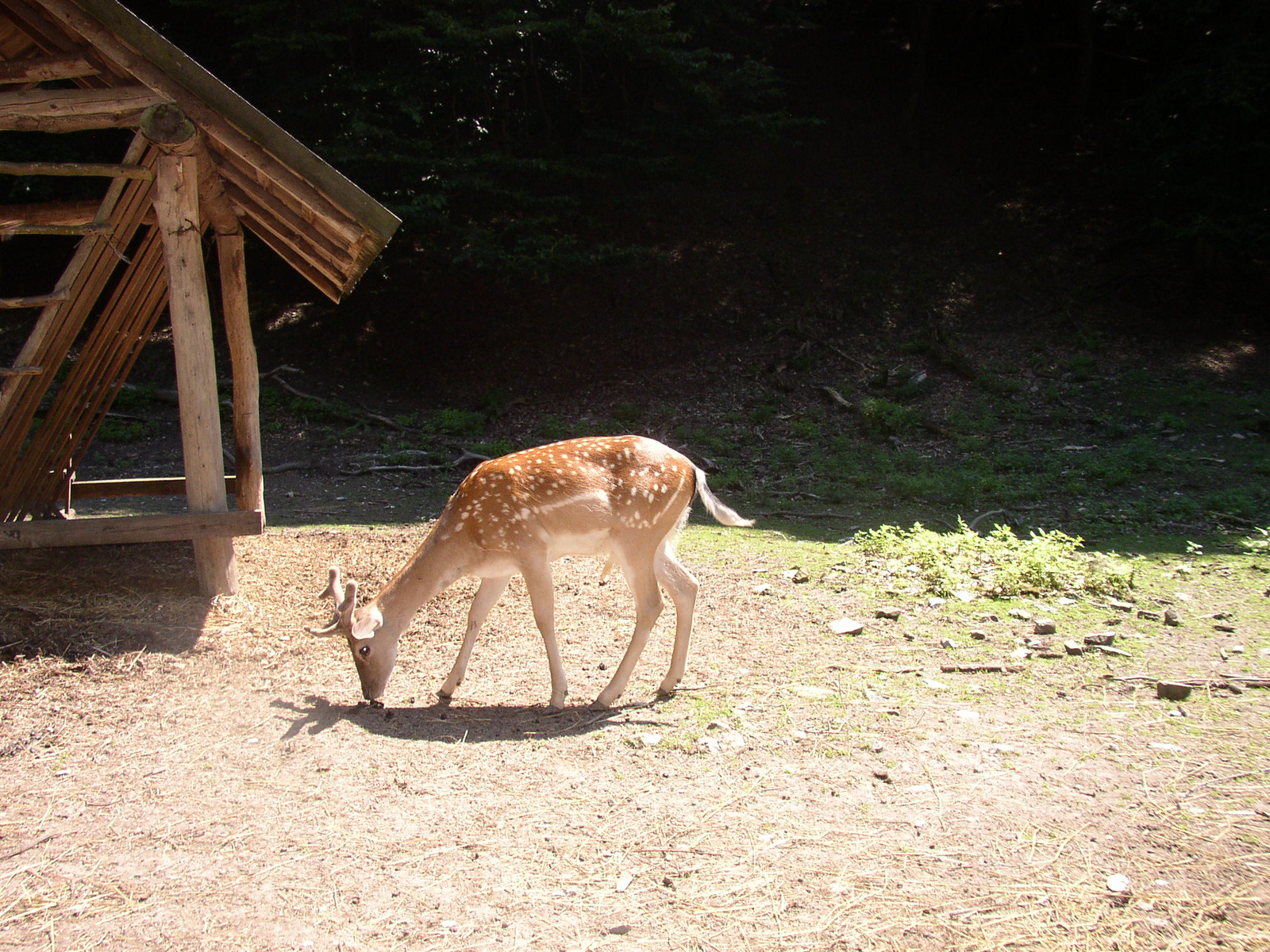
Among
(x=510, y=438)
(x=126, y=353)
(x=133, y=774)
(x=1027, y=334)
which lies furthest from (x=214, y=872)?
(x=1027, y=334)

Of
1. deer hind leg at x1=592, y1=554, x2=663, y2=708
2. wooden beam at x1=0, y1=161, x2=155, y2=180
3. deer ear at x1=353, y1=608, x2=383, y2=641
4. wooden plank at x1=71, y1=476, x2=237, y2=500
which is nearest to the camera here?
deer ear at x1=353, y1=608, x2=383, y2=641

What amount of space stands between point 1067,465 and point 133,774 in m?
8.93

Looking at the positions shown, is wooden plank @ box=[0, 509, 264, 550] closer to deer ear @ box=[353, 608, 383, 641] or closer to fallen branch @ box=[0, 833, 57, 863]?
deer ear @ box=[353, 608, 383, 641]

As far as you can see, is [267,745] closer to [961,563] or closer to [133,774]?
[133,774]

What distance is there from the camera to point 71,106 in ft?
15.9

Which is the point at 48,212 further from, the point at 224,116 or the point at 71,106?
the point at 224,116

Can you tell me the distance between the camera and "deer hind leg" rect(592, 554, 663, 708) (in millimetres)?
4641

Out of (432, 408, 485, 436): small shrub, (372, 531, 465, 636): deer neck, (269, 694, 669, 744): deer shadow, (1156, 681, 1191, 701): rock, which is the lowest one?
(432, 408, 485, 436): small shrub

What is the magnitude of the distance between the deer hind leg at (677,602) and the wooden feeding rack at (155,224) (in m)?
2.30

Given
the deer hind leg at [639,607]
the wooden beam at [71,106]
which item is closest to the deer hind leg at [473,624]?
the deer hind leg at [639,607]

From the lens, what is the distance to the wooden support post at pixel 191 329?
5137 mm

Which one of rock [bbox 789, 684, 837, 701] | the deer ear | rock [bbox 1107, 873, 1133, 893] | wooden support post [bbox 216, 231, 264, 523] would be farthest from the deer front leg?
wooden support post [bbox 216, 231, 264, 523]

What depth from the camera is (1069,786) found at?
3.61 meters

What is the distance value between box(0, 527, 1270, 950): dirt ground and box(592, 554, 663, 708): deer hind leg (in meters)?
0.20
